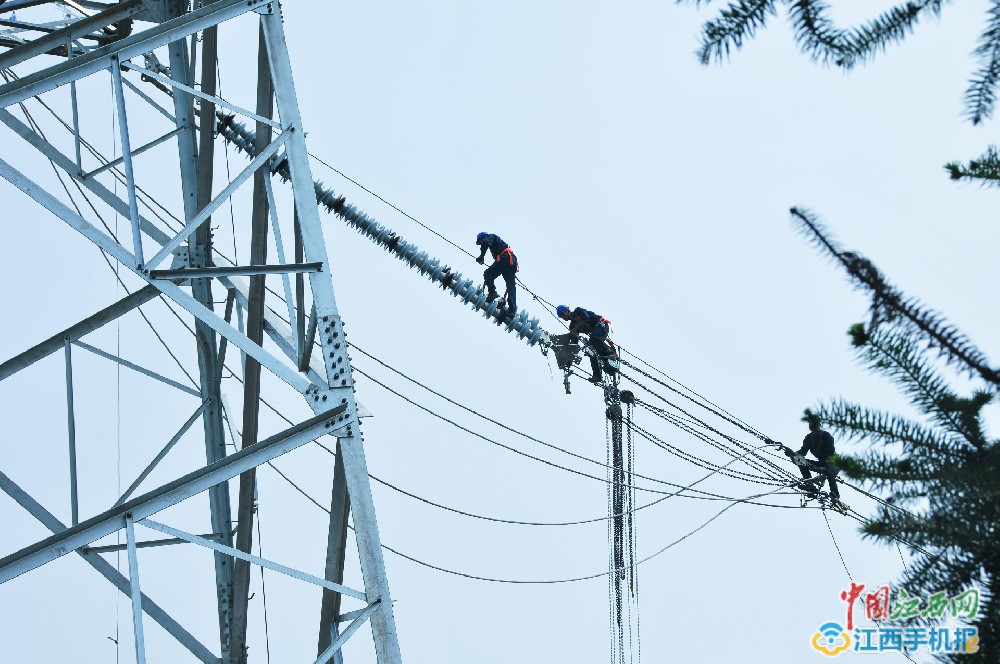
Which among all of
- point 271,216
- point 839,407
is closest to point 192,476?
point 271,216

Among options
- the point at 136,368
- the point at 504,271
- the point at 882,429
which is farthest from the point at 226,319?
the point at 882,429

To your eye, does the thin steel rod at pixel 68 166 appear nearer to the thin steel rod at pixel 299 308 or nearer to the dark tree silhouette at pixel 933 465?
the thin steel rod at pixel 299 308

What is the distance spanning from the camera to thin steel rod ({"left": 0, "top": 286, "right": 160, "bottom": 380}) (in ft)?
29.6

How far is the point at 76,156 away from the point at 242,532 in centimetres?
328

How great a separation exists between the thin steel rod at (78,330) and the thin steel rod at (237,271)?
145 cm

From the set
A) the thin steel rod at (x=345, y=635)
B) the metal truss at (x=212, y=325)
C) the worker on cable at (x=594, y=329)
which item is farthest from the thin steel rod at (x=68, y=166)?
the worker on cable at (x=594, y=329)

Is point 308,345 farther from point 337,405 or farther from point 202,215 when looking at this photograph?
point 202,215

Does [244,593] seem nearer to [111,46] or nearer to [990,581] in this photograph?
[111,46]

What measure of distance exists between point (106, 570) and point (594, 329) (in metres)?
7.45

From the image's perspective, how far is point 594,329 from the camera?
Answer: 1472cm

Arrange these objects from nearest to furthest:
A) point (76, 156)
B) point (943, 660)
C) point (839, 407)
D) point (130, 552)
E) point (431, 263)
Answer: point (943, 660), point (839, 407), point (130, 552), point (76, 156), point (431, 263)

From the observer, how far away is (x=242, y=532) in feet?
30.9

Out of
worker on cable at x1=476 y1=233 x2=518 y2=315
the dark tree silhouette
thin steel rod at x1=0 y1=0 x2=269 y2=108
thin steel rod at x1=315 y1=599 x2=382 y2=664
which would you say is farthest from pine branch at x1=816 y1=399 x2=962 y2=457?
worker on cable at x1=476 y1=233 x2=518 y2=315

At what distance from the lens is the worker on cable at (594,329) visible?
14414 mm
